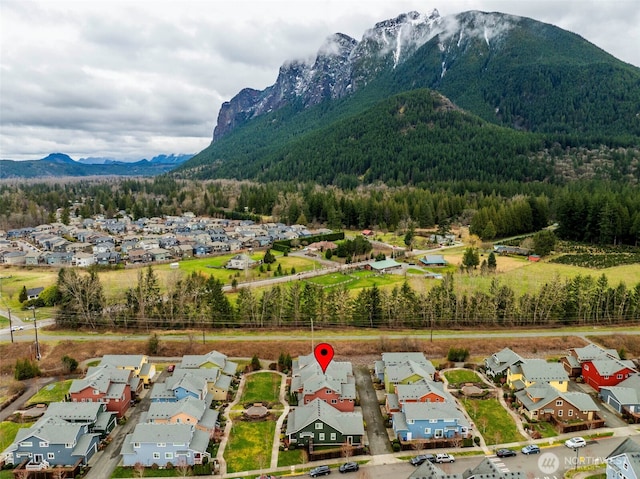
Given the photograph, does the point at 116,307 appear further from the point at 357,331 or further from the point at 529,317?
the point at 529,317

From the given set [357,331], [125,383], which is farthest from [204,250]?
[125,383]

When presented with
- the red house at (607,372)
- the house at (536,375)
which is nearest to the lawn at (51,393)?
the house at (536,375)

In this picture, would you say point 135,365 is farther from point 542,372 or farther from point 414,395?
point 542,372

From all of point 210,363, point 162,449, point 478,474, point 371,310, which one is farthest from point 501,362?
point 162,449

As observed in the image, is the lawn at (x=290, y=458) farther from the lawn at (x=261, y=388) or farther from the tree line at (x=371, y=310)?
the tree line at (x=371, y=310)

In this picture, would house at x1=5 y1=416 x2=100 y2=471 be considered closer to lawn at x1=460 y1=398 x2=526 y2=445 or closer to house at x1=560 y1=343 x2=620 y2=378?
lawn at x1=460 y1=398 x2=526 y2=445

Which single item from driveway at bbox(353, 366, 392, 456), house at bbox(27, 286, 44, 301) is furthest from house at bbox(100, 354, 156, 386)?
house at bbox(27, 286, 44, 301)
